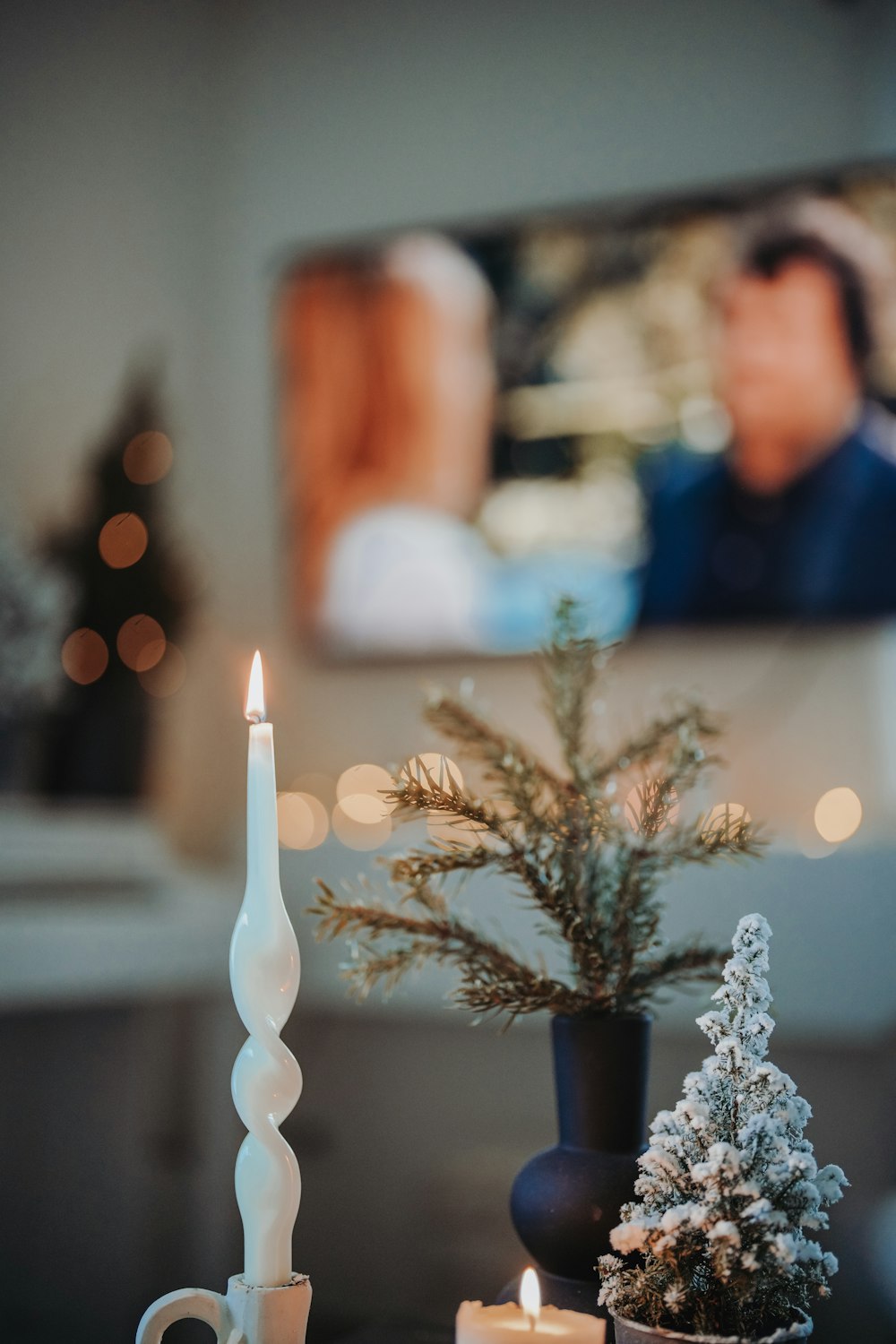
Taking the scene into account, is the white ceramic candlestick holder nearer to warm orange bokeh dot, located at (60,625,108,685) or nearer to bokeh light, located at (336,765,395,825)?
bokeh light, located at (336,765,395,825)

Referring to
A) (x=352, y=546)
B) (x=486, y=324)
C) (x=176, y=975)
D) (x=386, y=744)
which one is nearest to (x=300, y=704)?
(x=386, y=744)

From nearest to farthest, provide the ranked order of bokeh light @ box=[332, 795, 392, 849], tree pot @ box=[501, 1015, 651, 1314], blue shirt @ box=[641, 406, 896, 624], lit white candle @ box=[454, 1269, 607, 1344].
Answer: lit white candle @ box=[454, 1269, 607, 1344] < tree pot @ box=[501, 1015, 651, 1314] < blue shirt @ box=[641, 406, 896, 624] < bokeh light @ box=[332, 795, 392, 849]

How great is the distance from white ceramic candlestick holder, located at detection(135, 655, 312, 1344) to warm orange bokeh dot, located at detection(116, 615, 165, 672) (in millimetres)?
1903

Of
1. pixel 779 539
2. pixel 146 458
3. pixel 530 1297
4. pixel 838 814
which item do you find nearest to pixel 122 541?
pixel 146 458

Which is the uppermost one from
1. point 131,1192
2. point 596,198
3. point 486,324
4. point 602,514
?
point 596,198

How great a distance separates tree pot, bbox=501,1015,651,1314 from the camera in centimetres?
52

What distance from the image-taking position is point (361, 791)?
2.36m

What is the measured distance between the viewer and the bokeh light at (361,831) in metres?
2.20

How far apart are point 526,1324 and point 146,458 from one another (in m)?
2.16

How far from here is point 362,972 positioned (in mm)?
554

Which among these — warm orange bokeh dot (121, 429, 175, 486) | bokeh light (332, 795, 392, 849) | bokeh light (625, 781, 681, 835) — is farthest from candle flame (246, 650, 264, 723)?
warm orange bokeh dot (121, 429, 175, 486)

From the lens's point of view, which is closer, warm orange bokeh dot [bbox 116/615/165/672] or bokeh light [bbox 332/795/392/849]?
bokeh light [bbox 332/795/392/849]

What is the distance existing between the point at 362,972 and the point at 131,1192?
1167 millimetres

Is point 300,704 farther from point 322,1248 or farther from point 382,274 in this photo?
point 322,1248
